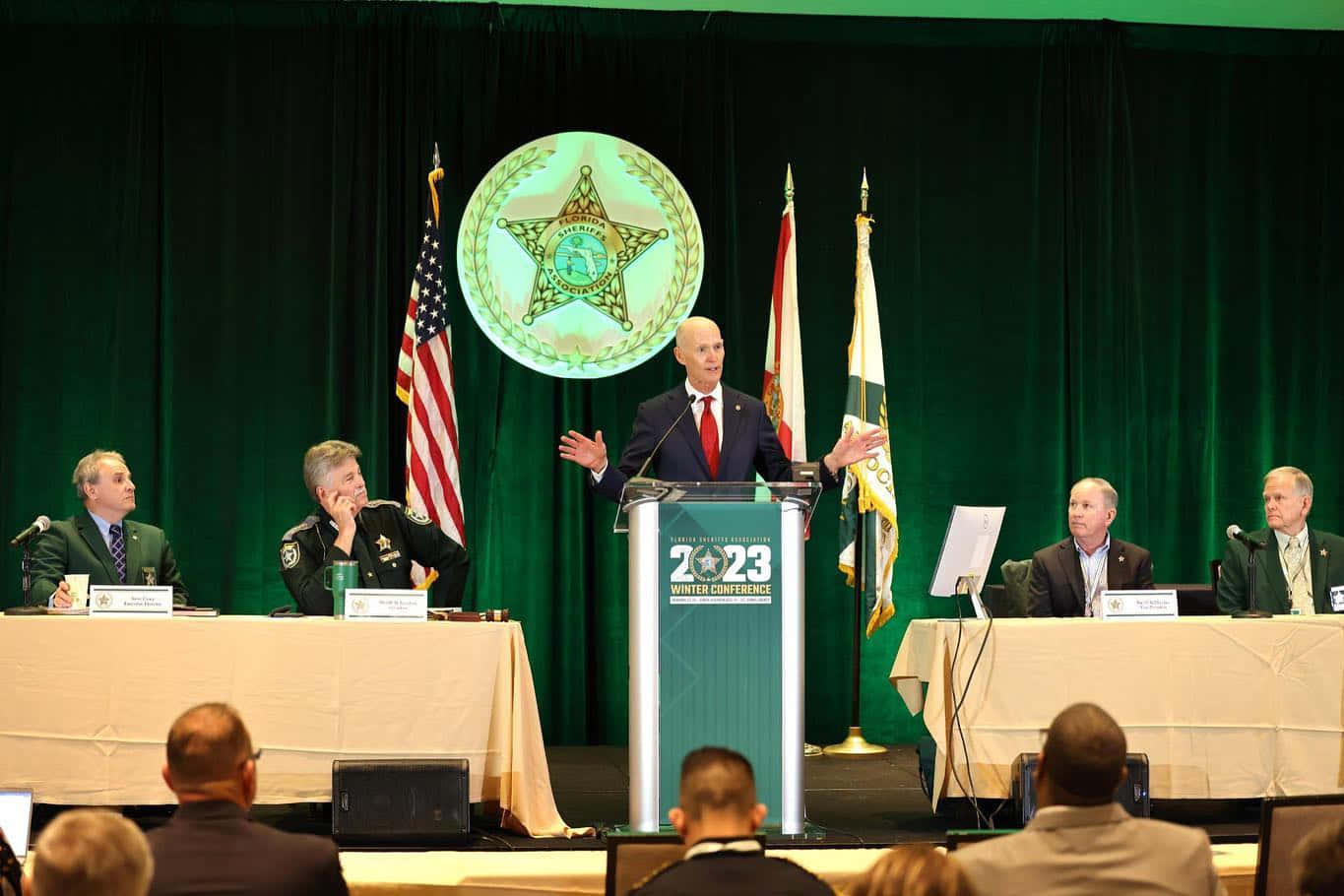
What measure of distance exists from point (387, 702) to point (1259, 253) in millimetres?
5617

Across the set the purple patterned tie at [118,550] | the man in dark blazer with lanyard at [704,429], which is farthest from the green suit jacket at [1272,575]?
the purple patterned tie at [118,550]

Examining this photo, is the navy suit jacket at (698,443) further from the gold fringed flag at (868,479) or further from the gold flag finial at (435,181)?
the gold flag finial at (435,181)

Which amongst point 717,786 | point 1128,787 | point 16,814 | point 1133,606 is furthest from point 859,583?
point 717,786

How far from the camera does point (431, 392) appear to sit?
21.8ft

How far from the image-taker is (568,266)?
7492mm

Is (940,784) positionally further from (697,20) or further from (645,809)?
(697,20)

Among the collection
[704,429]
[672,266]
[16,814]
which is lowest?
[16,814]

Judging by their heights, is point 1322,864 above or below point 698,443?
below

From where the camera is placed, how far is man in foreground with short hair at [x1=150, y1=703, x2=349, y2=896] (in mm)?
2146

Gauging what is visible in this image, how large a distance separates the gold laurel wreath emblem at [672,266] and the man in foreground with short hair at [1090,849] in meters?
5.23

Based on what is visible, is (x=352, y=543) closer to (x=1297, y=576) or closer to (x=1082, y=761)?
(x=1082, y=761)

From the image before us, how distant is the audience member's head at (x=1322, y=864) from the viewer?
194 cm

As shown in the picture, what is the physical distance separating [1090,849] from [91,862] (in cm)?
139

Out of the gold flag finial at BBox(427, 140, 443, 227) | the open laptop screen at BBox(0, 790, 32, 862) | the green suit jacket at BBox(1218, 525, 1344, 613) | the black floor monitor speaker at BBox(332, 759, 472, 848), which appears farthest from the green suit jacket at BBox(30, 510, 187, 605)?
the green suit jacket at BBox(1218, 525, 1344, 613)
